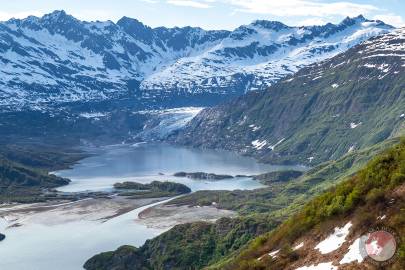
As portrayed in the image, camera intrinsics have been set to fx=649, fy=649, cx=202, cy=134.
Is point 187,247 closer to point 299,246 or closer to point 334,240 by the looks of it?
point 299,246

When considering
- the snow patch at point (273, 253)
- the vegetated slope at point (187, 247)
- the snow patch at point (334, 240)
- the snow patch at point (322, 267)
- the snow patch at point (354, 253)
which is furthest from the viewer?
the vegetated slope at point (187, 247)

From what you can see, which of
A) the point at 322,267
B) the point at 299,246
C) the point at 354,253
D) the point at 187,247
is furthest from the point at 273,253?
the point at 187,247

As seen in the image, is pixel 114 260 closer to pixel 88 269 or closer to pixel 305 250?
pixel 88 269

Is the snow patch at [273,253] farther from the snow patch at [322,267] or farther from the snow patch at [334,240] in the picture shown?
the snow patch at [322,267]

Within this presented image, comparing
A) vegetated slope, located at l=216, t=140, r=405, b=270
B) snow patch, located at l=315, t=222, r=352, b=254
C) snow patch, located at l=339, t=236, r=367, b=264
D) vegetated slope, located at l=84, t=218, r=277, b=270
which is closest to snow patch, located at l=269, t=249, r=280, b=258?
vegetated slope, located at l=216, t=140, r=405, b=270

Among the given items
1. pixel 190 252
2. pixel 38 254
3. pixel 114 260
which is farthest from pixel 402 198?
pixel 38 254

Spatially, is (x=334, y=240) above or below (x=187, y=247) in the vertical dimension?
above

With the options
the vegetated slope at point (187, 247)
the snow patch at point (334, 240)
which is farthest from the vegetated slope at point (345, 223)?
the vegetated slope at point (187, 247)
